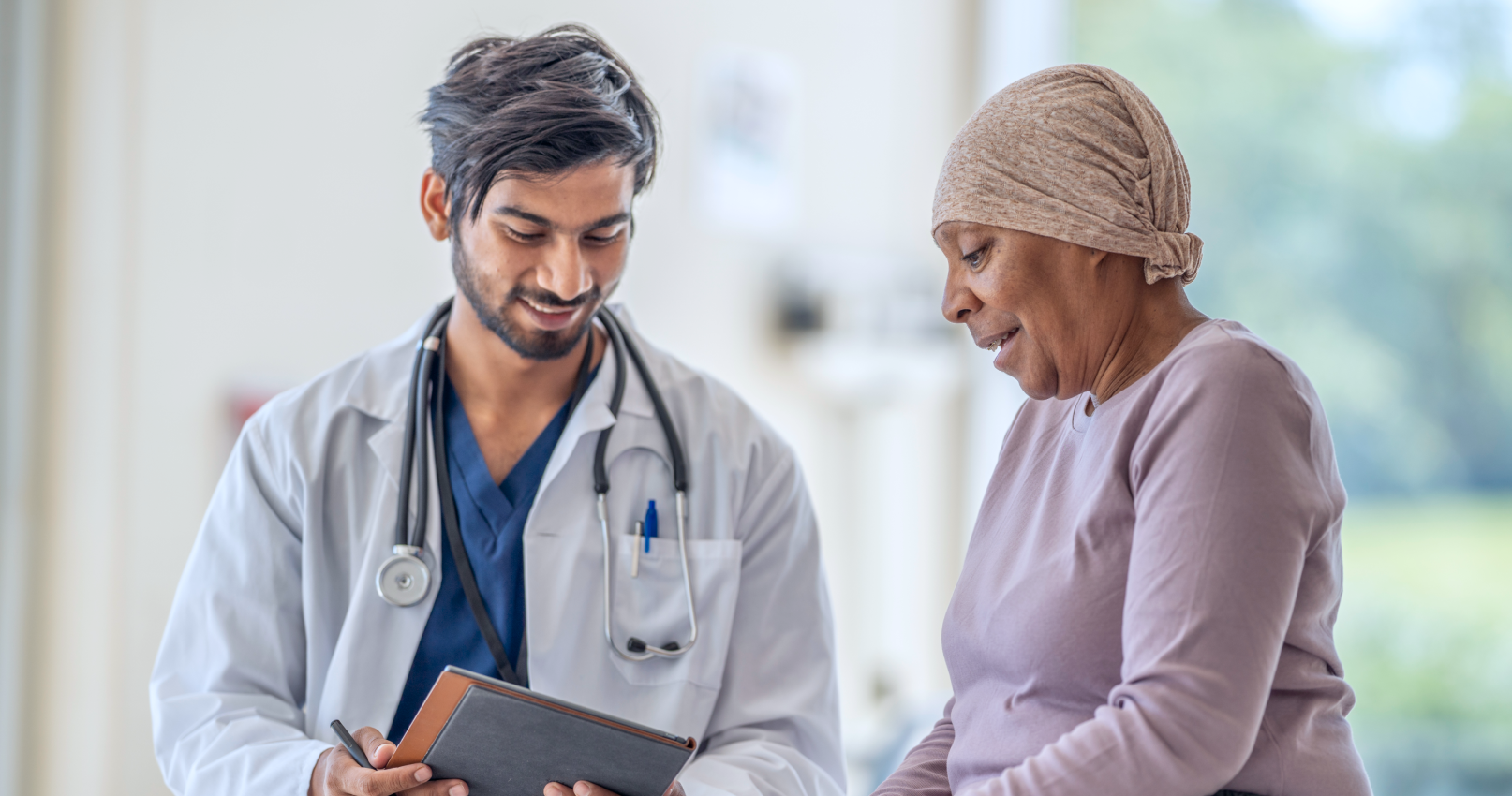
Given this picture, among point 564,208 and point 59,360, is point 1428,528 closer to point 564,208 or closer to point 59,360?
point 564,208

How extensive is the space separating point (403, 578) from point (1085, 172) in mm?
890

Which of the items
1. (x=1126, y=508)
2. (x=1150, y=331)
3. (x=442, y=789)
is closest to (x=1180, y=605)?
(x=1126, y=508)

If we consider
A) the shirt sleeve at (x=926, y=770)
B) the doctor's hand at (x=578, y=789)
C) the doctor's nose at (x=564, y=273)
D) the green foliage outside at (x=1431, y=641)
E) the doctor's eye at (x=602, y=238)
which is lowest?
the green foliage outside at (x=1431, y=641)

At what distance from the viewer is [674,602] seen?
1475mm

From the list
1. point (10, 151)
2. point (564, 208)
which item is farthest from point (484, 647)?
point (10, 151)

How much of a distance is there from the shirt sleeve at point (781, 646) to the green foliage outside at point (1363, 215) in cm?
225

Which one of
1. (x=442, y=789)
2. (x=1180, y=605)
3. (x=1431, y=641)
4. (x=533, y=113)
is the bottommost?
Result: (x=1431, y=641)

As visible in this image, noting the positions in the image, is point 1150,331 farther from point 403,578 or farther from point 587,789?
point 403,578

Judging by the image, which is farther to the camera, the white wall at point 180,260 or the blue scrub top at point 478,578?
the white wall at point 180,260

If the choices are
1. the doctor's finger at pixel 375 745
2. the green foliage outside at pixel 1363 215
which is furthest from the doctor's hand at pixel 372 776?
the green foliage outside at pixel 1363 215

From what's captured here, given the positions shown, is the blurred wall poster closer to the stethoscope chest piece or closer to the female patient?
the stethoscope chest piece

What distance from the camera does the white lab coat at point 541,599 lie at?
4.67 feet

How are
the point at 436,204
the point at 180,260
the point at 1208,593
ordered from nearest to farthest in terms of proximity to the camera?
the point at 1208,593
the point at 436,204
the point at 180,260

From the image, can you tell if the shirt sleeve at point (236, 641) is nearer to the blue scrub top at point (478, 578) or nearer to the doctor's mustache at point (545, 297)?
the blue scrub top at point (478, 578)
